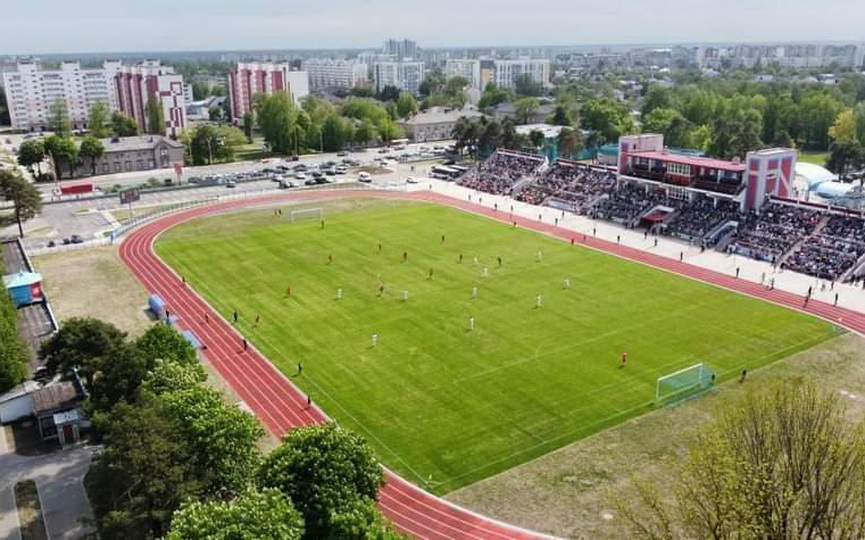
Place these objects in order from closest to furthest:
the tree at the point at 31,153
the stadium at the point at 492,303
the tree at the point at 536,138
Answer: the stadium at the point at 492,303
the tree at the point at 31,153
the tree at the point at 536,138

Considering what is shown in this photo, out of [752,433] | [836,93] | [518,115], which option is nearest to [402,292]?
[752,433]

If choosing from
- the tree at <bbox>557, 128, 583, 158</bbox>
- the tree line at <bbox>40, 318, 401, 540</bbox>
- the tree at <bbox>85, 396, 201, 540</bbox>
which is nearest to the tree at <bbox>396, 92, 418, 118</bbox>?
the tree at <bbox>557, 128, 583, 158</bbox>

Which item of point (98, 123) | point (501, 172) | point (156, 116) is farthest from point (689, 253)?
point (98, 123)

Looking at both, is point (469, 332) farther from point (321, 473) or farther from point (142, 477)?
point (142, 477)

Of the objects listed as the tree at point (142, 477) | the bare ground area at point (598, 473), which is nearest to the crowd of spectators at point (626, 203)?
the bare ground area at point (598, 473)

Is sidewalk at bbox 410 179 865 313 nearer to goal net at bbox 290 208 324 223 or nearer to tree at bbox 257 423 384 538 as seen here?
goal net at bbox 290 208 324 223

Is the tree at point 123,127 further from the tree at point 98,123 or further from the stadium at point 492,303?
the stadium at point 492,303
